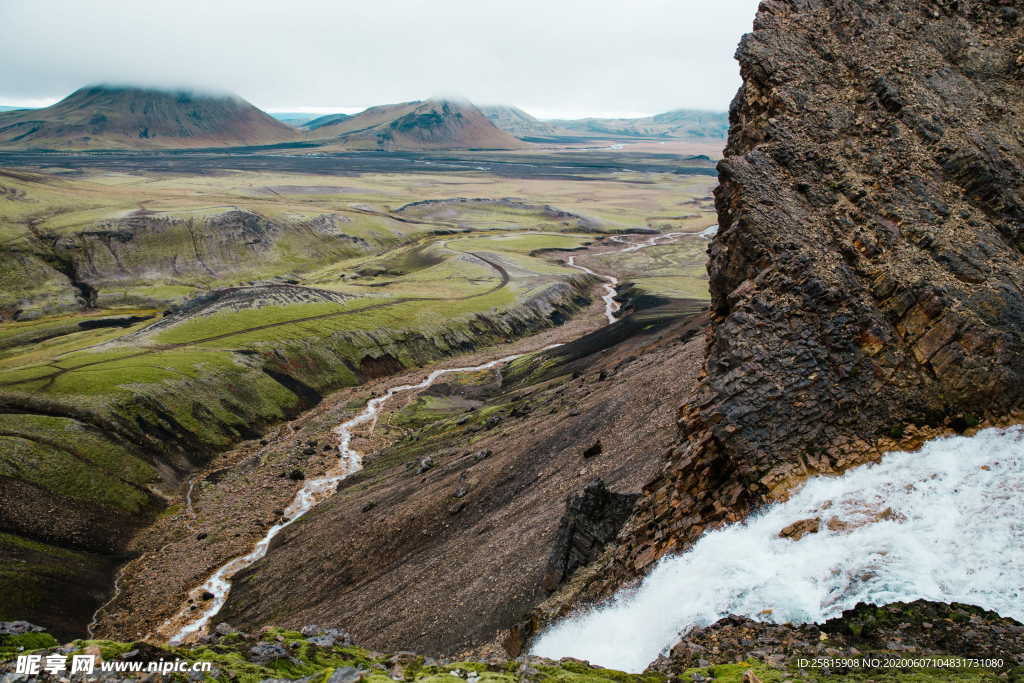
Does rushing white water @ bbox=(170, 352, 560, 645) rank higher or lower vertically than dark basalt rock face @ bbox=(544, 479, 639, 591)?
lower

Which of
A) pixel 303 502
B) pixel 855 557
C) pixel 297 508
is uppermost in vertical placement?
pixel 855 557

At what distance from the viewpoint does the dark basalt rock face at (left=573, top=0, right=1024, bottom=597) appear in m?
27.7

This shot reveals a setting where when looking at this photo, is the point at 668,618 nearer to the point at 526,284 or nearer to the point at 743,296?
the point at 743,296

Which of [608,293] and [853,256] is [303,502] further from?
[608,293]

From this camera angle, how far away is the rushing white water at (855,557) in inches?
856

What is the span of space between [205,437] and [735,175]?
74.7 m

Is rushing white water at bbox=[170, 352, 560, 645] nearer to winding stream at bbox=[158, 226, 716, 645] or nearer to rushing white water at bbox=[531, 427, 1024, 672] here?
winding stream at bbox=[158, 226, 716, 645]

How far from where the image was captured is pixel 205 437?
81.8 metres

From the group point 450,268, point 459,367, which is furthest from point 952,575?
point 450,268

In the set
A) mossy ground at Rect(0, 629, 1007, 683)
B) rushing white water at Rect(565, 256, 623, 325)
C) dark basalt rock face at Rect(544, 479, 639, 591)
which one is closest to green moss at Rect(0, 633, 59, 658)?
mossy ground at Rect(0, 629, 1007, 683)

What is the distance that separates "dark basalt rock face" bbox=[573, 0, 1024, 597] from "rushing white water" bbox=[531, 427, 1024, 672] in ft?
4.52

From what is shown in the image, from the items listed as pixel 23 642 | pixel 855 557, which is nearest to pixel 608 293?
pixel 855 557

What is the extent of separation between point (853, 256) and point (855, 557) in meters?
15.4

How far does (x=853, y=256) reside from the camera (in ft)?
102
